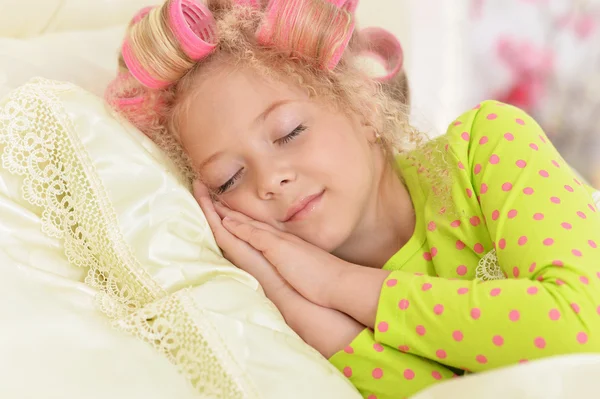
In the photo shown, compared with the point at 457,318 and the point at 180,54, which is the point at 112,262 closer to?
the point at 180,54

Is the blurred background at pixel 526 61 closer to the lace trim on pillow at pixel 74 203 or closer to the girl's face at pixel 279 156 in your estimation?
the girl's face at pixel 279 156

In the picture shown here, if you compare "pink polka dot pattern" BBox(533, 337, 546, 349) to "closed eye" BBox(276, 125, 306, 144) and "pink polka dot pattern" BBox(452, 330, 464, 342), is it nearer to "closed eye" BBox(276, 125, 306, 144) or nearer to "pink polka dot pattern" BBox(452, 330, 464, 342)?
"pink polka dot pattern" BBox(452, 330, 464, 342)

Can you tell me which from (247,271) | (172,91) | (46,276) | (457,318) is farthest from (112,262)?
(457,318)

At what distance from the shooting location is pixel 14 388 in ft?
2.77

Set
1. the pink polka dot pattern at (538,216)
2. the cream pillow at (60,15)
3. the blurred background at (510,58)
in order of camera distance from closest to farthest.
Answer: the pink polka dot pattern at (538,216), the cream pillow at (60,15), the blurred background at (510,58)

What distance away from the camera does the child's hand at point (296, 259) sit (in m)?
1.20

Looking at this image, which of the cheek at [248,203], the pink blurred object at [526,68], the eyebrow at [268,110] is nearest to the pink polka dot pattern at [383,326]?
the cheek at [248,203]

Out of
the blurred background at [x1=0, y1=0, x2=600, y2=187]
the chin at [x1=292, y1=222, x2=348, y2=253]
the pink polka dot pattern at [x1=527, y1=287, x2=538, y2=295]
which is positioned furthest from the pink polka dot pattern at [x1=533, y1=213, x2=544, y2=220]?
the blurred background at [x1=0, y1=0, x2=600, y2=187]

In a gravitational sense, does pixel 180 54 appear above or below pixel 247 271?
above

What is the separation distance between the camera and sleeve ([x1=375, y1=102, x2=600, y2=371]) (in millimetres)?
1001

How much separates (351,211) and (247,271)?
232mm

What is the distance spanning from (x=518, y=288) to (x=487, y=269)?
19 cm

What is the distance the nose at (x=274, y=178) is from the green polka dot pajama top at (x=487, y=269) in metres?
0.27

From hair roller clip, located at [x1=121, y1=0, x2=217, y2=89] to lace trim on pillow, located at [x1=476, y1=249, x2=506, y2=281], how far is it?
659mm
